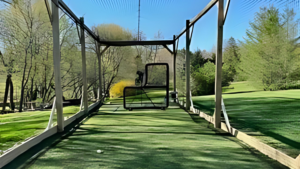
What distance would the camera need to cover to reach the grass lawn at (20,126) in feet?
7.23

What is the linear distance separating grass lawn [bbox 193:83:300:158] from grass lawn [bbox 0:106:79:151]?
303 centimetres

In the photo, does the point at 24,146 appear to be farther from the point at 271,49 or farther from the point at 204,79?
the point at 204,79

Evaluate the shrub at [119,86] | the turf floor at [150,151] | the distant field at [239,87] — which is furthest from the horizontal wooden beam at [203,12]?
the shrub at [119,86]

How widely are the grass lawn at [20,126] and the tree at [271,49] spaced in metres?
3.05

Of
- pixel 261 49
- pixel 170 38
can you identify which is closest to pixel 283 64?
pixel 261 49

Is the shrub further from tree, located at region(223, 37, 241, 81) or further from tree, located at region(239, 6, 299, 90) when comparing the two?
tree, located at region(239, 6, 299, 90)

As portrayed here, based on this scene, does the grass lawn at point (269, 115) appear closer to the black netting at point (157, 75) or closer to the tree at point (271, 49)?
the tree at point (271, 49)

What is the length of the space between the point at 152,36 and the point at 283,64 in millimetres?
7204

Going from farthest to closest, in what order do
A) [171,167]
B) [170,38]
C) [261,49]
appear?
1. [170,38]
2. [261,49]
3. [171,167]

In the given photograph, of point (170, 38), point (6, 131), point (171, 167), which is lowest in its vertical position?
point (171, 167)

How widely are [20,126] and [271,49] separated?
10.7 feet

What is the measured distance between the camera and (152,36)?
915cm

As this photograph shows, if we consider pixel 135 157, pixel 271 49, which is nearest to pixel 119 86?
pixel 135 157

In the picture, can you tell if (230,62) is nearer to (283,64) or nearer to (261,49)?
(261,49)
